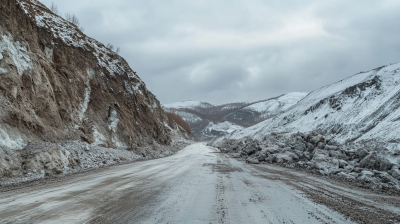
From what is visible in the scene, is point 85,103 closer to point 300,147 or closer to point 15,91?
point 15,91

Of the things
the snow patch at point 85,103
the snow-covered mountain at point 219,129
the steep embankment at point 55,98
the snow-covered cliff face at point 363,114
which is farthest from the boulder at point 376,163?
the snow-covered mountain at point 219,129

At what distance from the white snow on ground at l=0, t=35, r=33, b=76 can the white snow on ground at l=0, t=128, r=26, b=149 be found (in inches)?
192

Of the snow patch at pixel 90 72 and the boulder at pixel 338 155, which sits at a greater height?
the snow patch at pixel 90 72

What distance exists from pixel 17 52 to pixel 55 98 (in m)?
4.37

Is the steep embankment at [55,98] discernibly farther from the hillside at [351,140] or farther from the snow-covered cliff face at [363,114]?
the snow-covered cliff face at [363,114]

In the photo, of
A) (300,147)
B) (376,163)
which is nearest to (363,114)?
(300,147)

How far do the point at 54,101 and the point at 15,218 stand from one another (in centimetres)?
1576

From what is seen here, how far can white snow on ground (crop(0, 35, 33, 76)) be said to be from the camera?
47.4ft

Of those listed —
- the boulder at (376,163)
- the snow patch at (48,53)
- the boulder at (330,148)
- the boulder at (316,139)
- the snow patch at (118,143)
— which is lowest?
the boulder at (376,163)

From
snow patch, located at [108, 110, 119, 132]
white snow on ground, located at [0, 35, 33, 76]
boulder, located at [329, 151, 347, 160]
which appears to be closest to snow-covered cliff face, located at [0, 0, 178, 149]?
white snow on ground, located at [0, 35, 33, 76]

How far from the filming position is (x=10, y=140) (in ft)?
38.8

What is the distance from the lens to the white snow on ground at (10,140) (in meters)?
11.3

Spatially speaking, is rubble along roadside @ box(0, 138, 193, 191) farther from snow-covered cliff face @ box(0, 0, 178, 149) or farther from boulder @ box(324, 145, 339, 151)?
boulder @ box(324, 145, 339, 151)

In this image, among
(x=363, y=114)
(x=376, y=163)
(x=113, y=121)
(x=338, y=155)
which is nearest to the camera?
(x=376, y=163)
